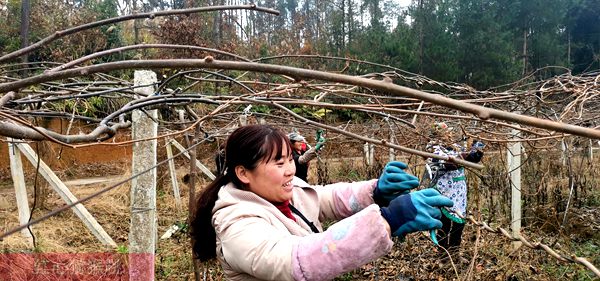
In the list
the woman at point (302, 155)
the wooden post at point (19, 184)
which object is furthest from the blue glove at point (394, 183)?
the wooden post at point (19, 184)

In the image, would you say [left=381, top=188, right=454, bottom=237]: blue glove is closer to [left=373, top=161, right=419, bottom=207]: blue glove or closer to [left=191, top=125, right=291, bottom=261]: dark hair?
[left=373, top=161, right=419, bottom=207]: blue glove

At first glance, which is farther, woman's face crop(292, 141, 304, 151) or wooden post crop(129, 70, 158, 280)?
woman's face crop(292, 141, 304, 151)

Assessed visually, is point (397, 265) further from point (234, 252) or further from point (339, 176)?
point (339, 176)

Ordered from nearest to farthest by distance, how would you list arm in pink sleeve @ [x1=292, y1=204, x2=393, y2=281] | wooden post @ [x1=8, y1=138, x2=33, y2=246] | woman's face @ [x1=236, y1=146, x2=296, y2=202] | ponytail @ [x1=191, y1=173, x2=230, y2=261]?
arm in pink sleeve @ [x1=292, y1=204, x2=393, y2=281] → woman's face @ [x1=236, y1=146, x2=296, y2=202] → ponytail @ [x1=191, y1=173, x2=230, y2=261] → wooden post @ [x1=8, y1=138, x2=33, y2=246]

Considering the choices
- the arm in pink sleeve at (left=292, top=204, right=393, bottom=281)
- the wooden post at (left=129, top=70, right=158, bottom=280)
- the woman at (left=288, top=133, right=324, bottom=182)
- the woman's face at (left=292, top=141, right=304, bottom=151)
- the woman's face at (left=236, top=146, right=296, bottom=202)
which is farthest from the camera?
the woman's face at (left=292, top=141, right=304, bottom=151)

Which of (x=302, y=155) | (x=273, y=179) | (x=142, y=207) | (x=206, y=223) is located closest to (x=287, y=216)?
(x=273, y=179)

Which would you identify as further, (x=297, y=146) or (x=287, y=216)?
(x=297, y=146)

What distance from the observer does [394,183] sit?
1.39 m

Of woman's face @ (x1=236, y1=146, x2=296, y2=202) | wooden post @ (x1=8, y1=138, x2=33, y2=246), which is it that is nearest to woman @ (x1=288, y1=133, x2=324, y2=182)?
woman's face @ (x1=236, y1=146, x2=296, y2=202)

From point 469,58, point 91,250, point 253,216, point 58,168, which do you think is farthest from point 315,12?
point 253,216

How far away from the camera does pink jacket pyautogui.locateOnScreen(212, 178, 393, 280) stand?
1022 millimetres

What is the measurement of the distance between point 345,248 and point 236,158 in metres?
0.49

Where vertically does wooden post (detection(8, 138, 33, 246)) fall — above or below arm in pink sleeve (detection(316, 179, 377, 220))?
below

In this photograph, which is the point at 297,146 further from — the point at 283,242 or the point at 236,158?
the point at 283,242
